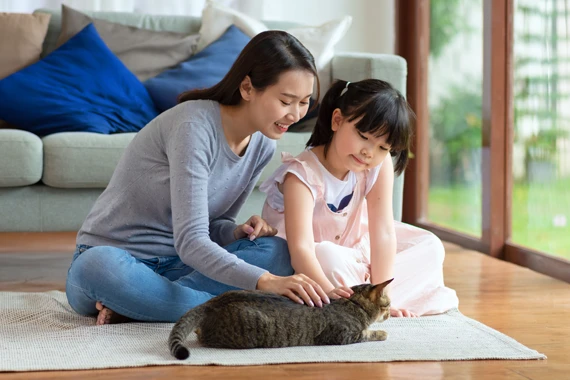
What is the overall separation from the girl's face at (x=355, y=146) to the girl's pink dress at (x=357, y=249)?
0.33ft

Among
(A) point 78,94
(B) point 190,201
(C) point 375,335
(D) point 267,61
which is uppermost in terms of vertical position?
(D) point 267,61

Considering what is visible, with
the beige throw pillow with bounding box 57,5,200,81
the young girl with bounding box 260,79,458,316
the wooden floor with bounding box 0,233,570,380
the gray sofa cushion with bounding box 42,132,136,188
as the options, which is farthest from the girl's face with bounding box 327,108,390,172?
the beige throw pillow with bounding box 57,5,200,81

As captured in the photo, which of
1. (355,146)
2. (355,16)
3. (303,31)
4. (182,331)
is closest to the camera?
(182,331)

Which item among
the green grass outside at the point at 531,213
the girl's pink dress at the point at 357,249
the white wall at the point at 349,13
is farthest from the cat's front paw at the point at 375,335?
the white wall at the point at 349,13

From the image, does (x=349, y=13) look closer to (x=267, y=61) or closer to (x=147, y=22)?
(x=147, y=22)

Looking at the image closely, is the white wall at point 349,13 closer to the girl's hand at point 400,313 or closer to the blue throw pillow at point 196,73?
the blue throw pillow at point 196,73

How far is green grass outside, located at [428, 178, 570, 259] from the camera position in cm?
304

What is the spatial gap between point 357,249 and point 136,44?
6.06ft

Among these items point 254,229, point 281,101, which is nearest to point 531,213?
point 254,229

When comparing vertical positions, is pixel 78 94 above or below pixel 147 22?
below

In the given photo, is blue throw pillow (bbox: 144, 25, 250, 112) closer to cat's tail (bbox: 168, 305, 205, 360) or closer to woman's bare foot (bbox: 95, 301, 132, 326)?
woman's bare foot (bbox: 95, 301, 132, 326)

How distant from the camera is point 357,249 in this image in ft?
7.73

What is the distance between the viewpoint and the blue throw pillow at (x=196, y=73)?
354 centimetres

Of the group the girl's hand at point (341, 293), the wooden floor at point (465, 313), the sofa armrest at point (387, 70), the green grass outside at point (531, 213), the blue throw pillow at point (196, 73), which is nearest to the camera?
the wooden floor at point (465, 313)
